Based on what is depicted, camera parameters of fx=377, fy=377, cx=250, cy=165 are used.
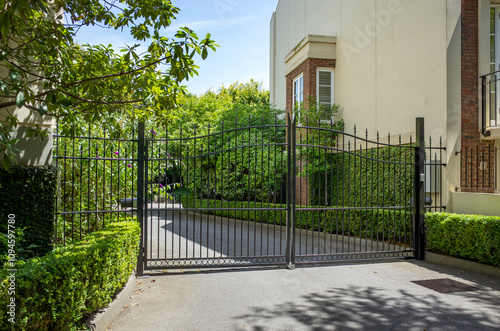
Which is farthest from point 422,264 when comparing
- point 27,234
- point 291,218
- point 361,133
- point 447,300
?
point 27,234

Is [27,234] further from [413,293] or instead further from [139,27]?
[413,293]

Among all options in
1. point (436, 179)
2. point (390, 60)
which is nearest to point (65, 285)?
point (436, 179)

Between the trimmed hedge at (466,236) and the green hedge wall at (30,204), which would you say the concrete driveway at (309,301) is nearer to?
the trimmed hedge at (466,236)

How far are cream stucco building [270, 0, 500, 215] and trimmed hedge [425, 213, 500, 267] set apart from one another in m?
0.87

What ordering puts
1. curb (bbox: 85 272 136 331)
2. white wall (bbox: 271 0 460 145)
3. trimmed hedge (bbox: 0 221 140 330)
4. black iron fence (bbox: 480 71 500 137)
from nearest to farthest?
1. trimmed hedge (bbox: 0 221 140 330)
2. curb (bbox: 85 272 136 331)
3. black iron fence (bbox: 480 71 500 137)
4. white wall (bbox: 271 0 460 145)

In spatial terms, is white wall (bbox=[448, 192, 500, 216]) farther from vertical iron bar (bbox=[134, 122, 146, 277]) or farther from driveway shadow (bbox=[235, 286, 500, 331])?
vertical iron bar (bbox=[134, 122, 146, 277])

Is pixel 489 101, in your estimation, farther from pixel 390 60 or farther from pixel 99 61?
pixel 99 61

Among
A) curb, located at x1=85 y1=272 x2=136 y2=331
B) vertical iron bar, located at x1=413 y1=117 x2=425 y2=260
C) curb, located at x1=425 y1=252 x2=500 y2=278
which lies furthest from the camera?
vertical iron bar, located at x1=413 y1=117 x2=425 y2=260

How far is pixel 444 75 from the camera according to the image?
9133mm

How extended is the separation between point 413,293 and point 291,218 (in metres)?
2.69

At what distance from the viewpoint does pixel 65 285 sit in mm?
3664

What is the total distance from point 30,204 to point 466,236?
7.67 meters

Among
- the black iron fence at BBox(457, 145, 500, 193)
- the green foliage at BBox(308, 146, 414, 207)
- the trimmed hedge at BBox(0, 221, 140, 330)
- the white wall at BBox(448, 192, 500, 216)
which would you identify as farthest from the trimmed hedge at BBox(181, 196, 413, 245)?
the trimmed hedge at BBox(0, 221, 140, 330)

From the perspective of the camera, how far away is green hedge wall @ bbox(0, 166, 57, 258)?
5078mm
